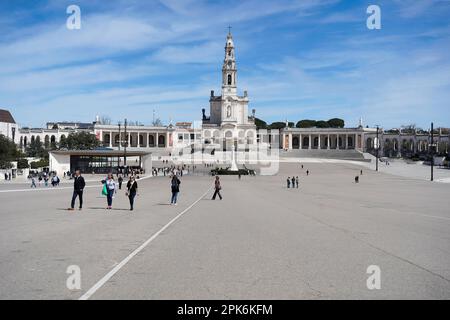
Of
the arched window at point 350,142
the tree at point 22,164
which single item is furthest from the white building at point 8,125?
the arched window at point 350,142

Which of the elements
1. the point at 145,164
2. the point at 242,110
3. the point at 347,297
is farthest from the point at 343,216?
the point at 242,110

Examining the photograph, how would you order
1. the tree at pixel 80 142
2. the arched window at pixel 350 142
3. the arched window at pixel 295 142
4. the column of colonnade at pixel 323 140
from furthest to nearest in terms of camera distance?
the arched window at pixel 295 142 < the arched window at pixel 350 142 < the column of colonnade at pixel 323 140 < the tree at pixel 80 142

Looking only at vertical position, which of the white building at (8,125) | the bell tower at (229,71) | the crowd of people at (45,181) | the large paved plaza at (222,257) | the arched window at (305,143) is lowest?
the crowd of people at (45,181)

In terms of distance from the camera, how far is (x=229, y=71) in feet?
467

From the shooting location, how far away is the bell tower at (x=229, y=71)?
465 feet

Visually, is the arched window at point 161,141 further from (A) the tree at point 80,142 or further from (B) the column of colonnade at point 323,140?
(A) the tree at point 80,142


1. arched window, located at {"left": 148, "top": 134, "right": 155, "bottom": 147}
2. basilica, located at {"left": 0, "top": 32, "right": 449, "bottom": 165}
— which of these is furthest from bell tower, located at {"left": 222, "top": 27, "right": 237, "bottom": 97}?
arched window, located at {"left": 148, "top": 134, "right": 155, "bottom": 147}

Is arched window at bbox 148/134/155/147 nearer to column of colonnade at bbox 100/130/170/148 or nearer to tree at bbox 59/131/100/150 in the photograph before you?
column of colonnade at bbox 100/130/170/148

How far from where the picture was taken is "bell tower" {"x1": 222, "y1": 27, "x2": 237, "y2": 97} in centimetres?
14162

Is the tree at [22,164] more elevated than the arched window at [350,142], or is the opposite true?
the arched window at [350,142]

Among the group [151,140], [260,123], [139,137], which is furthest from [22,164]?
[260,123]
